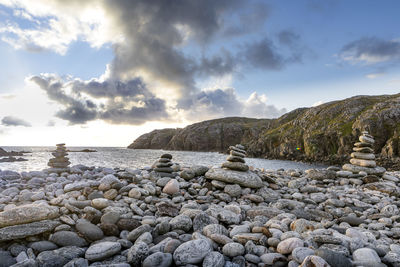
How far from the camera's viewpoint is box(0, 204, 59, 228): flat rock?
5446 mm

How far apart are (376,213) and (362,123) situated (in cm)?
7168

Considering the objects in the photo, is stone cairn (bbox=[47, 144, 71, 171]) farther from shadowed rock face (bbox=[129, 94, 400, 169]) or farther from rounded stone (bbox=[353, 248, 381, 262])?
shadowed rock face (bbox=[129, 94, 400, 169])

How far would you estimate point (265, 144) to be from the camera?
9450cm

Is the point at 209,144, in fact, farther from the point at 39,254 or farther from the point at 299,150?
the point at 39,254

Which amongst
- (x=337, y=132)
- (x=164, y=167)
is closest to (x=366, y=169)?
(x=164, y=167)

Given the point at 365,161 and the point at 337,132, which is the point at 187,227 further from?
the point at 337,132

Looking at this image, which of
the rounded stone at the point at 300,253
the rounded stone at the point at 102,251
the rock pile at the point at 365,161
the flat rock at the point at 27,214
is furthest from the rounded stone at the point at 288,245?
the rock pile at the point at 365,161

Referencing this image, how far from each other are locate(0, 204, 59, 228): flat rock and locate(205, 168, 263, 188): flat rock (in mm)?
6778

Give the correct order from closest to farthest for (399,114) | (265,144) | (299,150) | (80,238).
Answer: (80,238)
(399,114)
(299,150)
(265,144)

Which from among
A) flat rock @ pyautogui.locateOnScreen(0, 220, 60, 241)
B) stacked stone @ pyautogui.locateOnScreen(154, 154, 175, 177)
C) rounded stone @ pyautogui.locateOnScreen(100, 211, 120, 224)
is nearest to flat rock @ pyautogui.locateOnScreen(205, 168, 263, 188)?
stacked stone @ pyautogui.locateOnScreen(154, 154, 175, 177)

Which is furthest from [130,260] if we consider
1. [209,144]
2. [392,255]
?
[209,144]

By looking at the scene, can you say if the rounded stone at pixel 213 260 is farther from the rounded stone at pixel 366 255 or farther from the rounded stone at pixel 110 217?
the rounded stone at pixel 110 217

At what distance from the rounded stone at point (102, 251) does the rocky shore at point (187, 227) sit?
0.06 ft

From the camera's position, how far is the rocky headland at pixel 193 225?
14.4 ft
